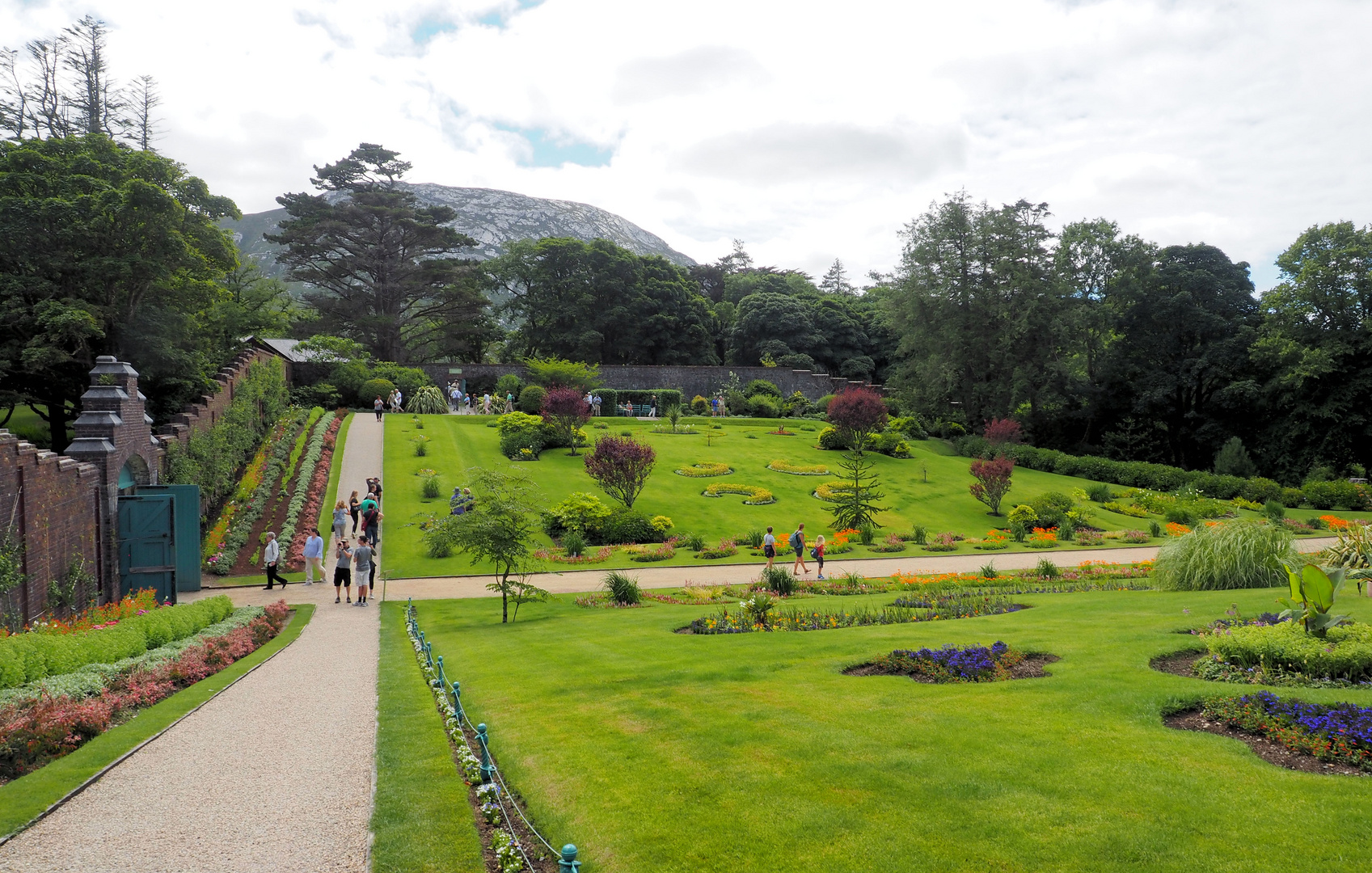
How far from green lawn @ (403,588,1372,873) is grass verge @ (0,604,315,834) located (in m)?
2.86

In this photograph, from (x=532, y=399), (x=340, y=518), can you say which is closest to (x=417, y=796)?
(x=340, y=518)

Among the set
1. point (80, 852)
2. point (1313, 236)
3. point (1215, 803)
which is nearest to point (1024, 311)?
point (1313, 236)

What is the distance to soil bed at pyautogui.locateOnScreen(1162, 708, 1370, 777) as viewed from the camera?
5.33m

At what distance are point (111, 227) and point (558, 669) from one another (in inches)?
1083

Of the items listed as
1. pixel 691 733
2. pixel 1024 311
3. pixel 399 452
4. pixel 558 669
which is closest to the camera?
pixel 691 733

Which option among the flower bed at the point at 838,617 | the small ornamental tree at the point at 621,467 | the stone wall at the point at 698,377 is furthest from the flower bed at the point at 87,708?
the stone wall at the point at 698,377

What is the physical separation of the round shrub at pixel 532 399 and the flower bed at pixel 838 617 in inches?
1116

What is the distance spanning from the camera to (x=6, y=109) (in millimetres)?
35719

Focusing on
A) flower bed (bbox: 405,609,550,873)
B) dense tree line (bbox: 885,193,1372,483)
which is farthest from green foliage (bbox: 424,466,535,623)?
dense tree line (bbox: 885,193,1372,483)

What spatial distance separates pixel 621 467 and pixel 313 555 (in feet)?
33.0

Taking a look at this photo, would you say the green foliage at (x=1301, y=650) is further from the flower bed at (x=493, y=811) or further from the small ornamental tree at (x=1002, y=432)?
the small ornamental tree at (x=1002, y=432)

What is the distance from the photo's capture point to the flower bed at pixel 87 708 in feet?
23.8

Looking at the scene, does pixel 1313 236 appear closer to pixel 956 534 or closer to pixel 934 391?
pixel 934 391

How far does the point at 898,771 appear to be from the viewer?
5652 millimetres
